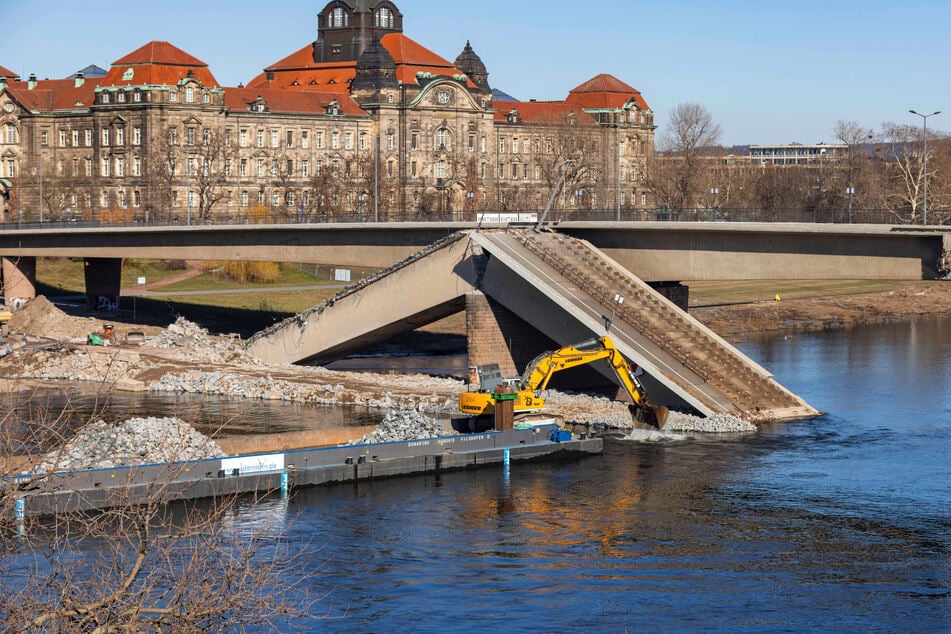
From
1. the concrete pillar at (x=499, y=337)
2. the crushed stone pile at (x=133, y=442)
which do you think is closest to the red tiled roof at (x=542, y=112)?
the concrete pillar at (x=499, y=337)

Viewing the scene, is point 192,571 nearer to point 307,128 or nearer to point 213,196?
point 213,196

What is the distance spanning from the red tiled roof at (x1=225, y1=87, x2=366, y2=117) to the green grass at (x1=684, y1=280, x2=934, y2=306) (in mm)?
61416

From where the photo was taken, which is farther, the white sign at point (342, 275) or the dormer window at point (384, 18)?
the dormer window at point (384, 18)

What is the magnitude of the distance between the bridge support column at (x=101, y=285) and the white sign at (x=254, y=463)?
54.5 meters

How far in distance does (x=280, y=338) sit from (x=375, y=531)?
35803 mm

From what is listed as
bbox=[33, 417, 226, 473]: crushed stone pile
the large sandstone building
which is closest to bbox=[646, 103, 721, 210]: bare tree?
the large sandstone building

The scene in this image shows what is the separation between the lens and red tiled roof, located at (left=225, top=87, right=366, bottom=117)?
166m

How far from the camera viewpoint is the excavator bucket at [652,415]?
61250mm

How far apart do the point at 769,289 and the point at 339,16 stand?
270 feet

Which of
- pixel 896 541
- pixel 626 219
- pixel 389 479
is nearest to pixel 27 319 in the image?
pixel 626 219

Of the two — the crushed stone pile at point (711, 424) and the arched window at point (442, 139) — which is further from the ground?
the arched window at point (442, 139)

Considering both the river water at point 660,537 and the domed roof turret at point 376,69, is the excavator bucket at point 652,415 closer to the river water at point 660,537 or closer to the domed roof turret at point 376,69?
the river water at point 660,537

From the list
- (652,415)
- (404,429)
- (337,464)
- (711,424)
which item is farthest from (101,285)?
(711,424)

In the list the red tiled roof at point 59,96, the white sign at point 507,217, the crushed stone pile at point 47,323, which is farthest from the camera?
the red tiled roof at point 59,96
